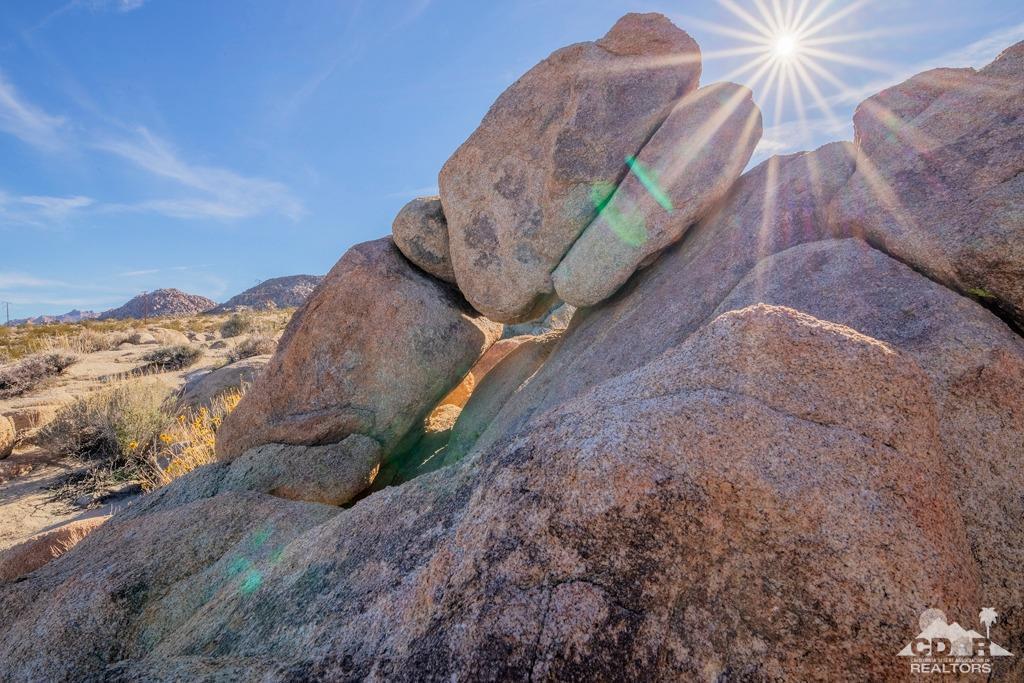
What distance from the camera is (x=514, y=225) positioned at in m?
4.96

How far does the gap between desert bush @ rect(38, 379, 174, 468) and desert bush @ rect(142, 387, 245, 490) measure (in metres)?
0.30

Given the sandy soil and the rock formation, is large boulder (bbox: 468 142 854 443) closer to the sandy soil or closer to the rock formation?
the rock formation

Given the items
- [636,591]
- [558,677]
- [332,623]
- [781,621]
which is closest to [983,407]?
[781,621]

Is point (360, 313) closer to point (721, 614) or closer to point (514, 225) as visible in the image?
point (514, 225)

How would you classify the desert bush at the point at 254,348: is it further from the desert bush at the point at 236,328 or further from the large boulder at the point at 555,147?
the large boulder at the point at 555,147

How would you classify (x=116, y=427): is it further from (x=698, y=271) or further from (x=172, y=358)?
(x=698, y=271)

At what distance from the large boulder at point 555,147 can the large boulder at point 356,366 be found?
748 millimetres

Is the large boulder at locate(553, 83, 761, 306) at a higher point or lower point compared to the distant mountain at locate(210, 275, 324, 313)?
lower

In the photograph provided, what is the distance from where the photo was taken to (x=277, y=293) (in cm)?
8894

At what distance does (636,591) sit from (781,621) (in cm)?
37

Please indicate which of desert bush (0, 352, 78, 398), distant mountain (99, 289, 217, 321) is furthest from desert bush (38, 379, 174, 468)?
distant mountain (99, 289, 217, 321)

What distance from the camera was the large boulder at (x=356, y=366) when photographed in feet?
17.7

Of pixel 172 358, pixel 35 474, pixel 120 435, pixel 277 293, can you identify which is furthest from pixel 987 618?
pixel 277 293

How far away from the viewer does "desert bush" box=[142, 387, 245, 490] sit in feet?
23.9
